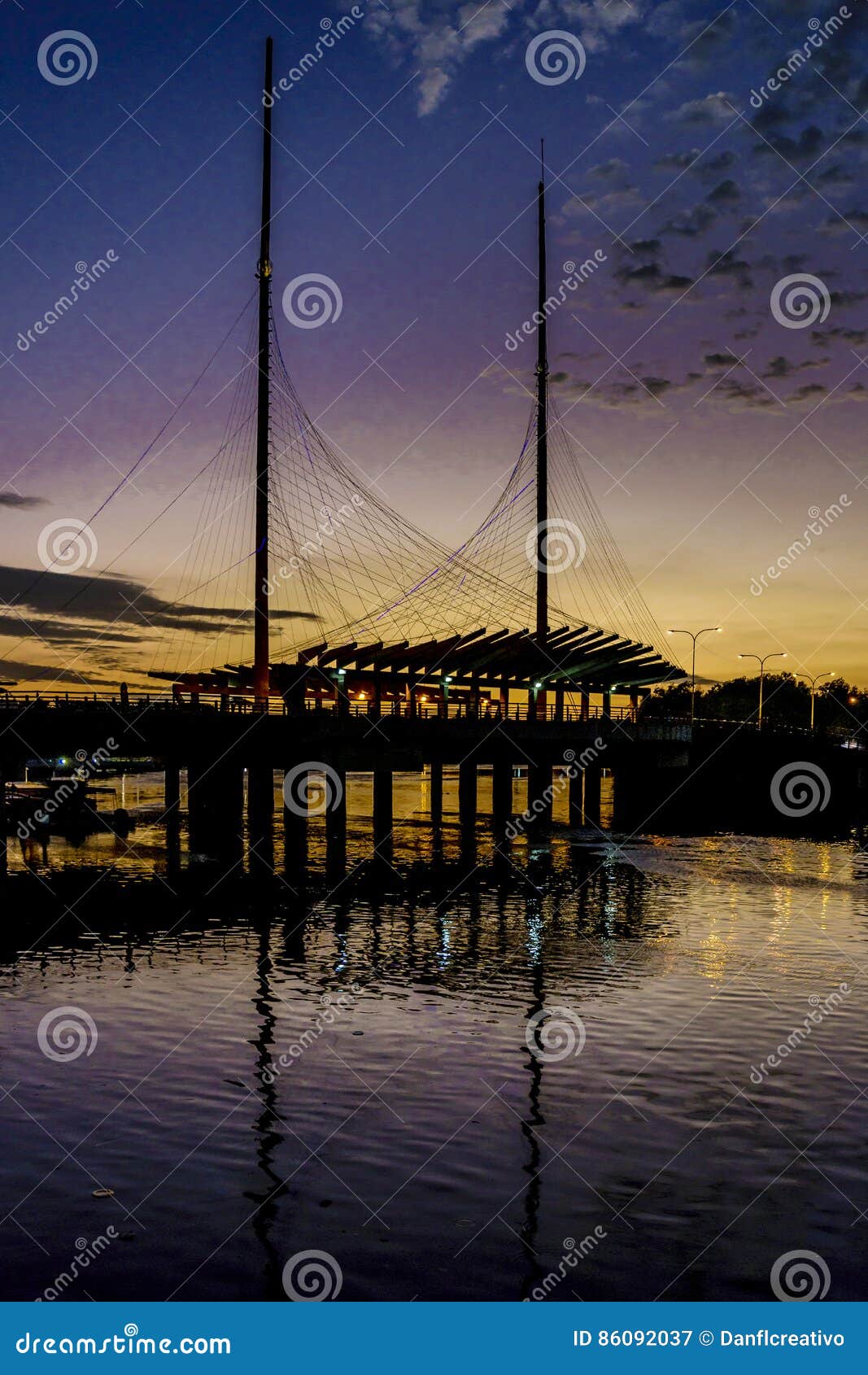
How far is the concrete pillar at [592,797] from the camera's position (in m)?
70.4

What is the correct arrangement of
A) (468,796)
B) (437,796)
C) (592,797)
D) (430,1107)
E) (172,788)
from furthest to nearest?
(592,797) → (437,796) → (468,796) → (172,788) → (430,1107)

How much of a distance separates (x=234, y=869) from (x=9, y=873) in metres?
9.28

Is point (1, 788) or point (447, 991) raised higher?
point (1, 788)

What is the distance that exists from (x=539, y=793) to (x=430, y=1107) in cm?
4854

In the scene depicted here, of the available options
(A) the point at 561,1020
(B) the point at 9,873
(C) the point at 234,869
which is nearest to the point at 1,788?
(B) the point at 9,873

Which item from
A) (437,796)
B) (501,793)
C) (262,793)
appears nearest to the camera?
(262,793)

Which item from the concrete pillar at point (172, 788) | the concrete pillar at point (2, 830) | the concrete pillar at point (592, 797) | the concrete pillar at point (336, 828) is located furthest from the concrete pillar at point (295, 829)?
the concrete pillar at point (592, 797)

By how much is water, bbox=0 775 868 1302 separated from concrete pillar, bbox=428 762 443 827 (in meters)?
35.2

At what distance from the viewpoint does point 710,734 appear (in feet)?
279

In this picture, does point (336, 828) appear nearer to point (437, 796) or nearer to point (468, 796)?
point (468, 796)

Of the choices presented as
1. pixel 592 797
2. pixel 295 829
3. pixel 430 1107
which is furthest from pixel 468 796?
pixel 430 1107

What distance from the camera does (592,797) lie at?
71.9 m

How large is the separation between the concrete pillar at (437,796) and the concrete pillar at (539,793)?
250 inches
